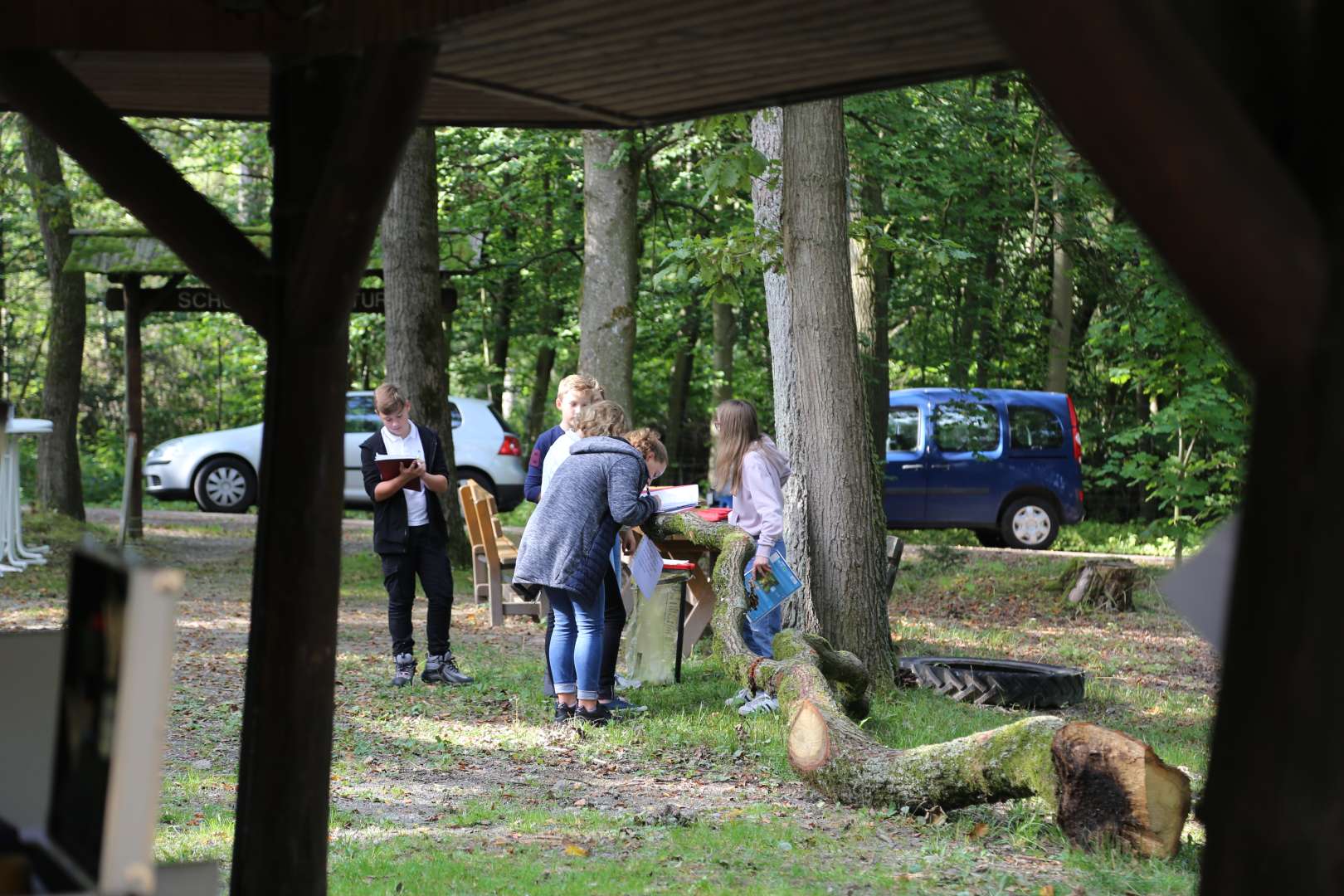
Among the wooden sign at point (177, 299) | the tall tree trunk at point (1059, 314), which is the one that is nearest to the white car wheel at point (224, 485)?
the wooden sign at point (177, 299)

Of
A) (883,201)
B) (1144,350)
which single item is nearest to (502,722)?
(1144,350)

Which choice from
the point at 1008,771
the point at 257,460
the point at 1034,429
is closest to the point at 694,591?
the point at 1008,771

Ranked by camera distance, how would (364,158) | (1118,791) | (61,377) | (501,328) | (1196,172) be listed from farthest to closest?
(501,328) < (61,377) < (1118,791) < (364,158) < (1196,172)

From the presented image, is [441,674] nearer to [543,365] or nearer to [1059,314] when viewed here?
[1059,314]


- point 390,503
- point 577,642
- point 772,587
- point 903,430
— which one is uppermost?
point 903,430

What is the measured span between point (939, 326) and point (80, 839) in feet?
48.5

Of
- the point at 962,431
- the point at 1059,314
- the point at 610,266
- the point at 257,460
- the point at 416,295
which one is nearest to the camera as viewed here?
the point at 416,295

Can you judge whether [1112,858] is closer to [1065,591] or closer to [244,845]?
[244,845]

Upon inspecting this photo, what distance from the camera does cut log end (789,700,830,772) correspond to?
242 inches

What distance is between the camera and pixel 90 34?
3828 mm

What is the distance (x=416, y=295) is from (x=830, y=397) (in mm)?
6380

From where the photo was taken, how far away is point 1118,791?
5301 mm

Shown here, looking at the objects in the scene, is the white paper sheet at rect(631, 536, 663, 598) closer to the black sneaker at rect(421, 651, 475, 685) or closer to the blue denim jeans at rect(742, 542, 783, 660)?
the blue denim jeans at rect(742, 542, 783, 660)

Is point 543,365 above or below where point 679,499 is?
above
